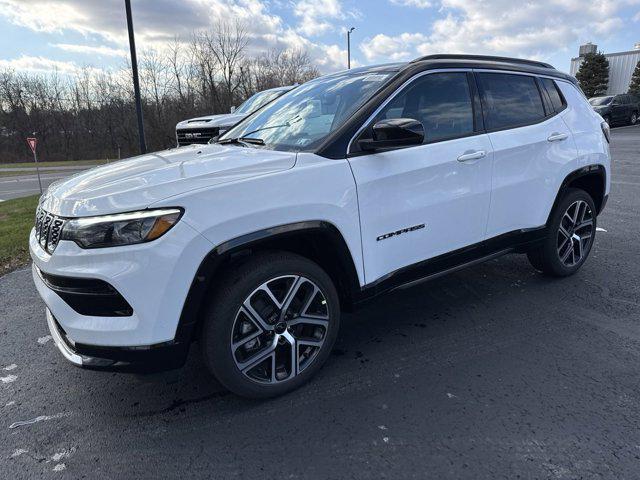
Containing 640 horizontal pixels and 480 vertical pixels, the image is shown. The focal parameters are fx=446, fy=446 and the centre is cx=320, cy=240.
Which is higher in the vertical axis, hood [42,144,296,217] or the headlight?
hood [42,144,296,217]

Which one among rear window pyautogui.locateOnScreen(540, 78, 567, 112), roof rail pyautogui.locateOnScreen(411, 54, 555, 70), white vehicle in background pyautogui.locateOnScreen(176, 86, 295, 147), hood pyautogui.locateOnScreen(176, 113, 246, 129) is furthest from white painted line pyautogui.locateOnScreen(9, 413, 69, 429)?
hood pyautogui.locateOnScreen(176, 113, 246, 129)

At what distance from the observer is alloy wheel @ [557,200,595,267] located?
413 centimetres

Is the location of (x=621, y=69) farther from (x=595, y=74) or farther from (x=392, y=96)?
(x=392, y=96)

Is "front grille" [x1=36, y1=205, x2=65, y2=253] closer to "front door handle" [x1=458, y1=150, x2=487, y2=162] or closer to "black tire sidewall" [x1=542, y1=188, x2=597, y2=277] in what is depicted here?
"front door handle" [x1=458, y1=150, x2=487, y2=162]

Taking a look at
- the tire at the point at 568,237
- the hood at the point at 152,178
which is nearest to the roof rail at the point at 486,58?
the tire at the point at 568,237

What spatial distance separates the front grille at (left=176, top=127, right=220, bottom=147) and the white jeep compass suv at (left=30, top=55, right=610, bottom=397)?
6376mm

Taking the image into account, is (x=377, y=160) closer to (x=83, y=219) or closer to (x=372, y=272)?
(x=372, y=272)

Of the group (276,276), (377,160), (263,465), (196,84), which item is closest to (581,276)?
(377,160)

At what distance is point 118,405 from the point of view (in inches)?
106

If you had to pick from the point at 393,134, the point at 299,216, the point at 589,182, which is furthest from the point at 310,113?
the point at 589,182

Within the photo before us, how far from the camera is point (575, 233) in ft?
13.9

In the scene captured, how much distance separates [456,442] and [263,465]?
976 mm

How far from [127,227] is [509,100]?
3.07 meters

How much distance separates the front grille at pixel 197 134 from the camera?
9.80m
